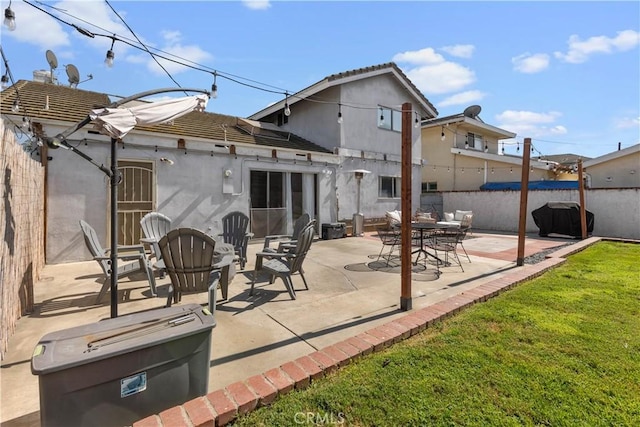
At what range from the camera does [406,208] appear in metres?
3.54

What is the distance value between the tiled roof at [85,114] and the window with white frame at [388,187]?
2.90 meters

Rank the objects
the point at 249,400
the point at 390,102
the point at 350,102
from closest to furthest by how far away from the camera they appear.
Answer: the point at 249,400 → the point at 350,102 → the point at 390,102

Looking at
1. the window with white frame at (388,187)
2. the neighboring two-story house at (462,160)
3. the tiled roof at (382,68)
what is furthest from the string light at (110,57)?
the neighboring two-story house at (462,160)

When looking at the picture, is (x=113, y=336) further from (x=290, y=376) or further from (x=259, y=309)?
(x=259, y=309)

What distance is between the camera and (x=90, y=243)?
3863mm

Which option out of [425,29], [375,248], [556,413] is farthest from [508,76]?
[556,413]

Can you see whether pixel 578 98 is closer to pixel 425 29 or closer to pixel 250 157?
pixel 425 29

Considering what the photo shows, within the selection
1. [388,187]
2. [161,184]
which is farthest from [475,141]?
[161,184]

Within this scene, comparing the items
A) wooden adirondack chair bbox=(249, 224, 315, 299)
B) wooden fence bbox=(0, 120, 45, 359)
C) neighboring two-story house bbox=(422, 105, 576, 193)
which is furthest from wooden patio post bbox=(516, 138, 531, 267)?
neighboring two-story house bbox=(422, 105, 576, 193)

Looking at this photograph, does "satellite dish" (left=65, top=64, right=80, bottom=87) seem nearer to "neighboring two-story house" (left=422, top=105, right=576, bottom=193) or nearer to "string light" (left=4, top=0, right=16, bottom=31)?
"string light" (left=4, top=0, right=16, bottom=31)

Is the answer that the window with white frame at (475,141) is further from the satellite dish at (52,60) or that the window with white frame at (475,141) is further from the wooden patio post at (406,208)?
the satellite dish at (52,60)

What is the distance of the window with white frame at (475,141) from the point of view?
723 inches

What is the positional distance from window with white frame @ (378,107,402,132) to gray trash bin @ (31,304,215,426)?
11.6 m

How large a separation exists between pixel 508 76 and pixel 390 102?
4.27m
